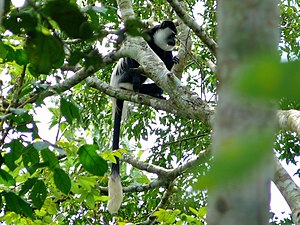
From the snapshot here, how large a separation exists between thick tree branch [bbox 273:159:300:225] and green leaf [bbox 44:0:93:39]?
46.9 inches

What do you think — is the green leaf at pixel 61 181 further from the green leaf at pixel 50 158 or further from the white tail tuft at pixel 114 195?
the white tail tuft at pixel 114 195

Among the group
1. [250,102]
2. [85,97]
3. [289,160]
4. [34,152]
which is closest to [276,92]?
[250,102]

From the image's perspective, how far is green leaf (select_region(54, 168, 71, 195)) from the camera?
4.79 feet

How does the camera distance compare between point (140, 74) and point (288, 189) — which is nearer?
point (288, 189)

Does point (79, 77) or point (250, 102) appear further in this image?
point (79, 77)

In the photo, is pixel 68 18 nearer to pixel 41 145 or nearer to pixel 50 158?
pixel 41 145

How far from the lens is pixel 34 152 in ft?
4.85

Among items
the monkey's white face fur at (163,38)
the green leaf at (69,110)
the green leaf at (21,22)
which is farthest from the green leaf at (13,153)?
the monkey's white face fur at (163,38)

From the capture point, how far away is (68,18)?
868mm

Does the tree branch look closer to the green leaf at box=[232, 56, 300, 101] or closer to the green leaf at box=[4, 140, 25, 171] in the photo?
the green leaf at box=[4, 140, 25, 171]

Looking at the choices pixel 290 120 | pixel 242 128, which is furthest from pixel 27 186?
pixel 242 128

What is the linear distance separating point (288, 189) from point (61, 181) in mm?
816

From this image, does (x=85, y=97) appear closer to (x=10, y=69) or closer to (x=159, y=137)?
(x=159, y=137)

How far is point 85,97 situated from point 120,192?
1.24 m
